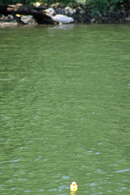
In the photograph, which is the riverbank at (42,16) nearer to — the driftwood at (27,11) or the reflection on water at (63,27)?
the driftwood at (27,11)

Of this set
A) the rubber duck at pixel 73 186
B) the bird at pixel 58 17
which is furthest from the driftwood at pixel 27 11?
the rubber duck at pixel 73 186

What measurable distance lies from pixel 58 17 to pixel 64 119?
29678mm

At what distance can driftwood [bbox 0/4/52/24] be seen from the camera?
45.1 meters

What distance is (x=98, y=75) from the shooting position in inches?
937

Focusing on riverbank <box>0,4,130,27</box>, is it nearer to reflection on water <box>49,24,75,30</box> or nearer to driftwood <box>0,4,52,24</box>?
driftwood <box>0,4,52,24</box>

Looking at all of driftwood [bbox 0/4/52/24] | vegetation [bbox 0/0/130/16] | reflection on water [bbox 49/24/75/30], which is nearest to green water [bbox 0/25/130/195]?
reflection on water [bbox 49/24/75/30]

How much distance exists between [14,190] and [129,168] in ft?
10.2

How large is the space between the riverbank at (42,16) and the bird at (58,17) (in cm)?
38

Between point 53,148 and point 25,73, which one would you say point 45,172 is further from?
point 25,73

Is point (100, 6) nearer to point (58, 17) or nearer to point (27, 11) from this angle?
point (58, 17)

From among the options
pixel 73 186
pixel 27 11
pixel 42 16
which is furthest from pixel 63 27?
pixel 73 186

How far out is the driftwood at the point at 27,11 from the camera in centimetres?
4512

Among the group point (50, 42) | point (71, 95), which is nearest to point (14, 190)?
point (71, 95)

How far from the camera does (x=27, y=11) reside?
4516 centimetres
